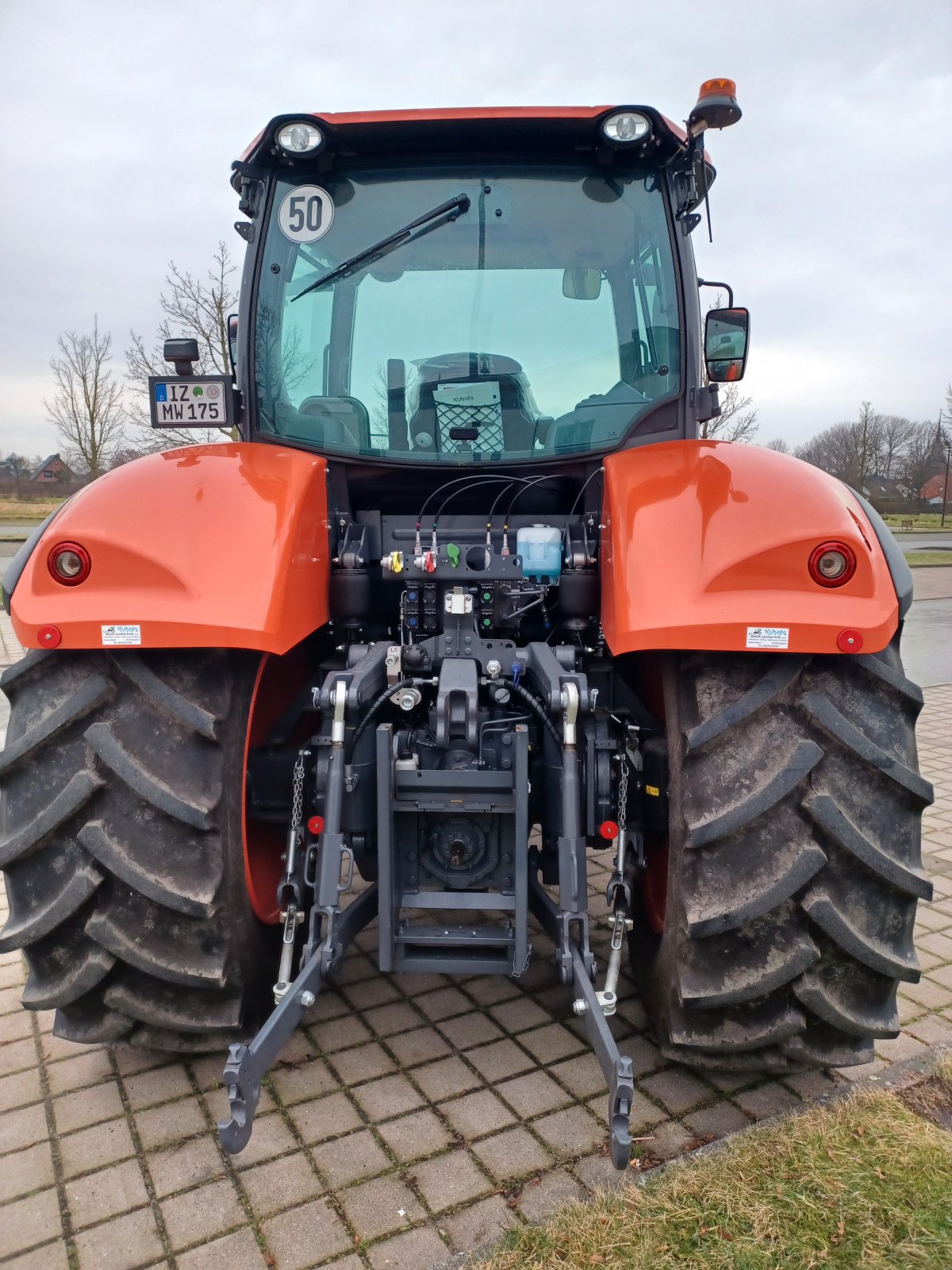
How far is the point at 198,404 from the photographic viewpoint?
2.96m

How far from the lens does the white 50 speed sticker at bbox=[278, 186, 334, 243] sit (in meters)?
2.93

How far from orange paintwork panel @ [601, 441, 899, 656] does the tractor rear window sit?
2.12ft

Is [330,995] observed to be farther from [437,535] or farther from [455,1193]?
[437,535]

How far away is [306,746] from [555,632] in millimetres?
867

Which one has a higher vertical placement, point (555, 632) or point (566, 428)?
point (566, 428)

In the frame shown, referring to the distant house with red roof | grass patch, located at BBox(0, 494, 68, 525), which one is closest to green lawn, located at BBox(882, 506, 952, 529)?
the distant house with red roof

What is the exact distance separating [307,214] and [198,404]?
70 cm

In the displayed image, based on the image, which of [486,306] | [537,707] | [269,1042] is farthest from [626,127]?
[269,1042]

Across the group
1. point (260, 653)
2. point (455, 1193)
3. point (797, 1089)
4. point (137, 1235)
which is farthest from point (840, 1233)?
point (260, 653)

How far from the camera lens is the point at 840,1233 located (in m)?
1.99

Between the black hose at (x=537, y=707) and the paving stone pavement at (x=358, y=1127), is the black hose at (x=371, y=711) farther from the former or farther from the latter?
the paving stone pavement at (x=358, y=1127)

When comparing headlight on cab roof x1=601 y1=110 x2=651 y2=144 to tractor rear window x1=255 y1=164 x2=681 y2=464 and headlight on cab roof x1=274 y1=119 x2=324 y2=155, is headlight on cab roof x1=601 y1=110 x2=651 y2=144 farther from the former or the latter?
headlight on cab roof x1=274 y1=119 x2=324 y2=155

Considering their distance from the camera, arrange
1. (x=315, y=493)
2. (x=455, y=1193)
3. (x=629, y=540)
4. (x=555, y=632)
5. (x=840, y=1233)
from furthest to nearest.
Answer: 1. (x=555, y=632)
2. (x=315, y=493)
3. (x=629, y=540)
4. (x=455, y=1193)
5. (x=840, y=1233)

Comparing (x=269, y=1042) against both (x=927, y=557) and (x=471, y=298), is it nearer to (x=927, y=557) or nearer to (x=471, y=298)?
(x=471, y=298)
